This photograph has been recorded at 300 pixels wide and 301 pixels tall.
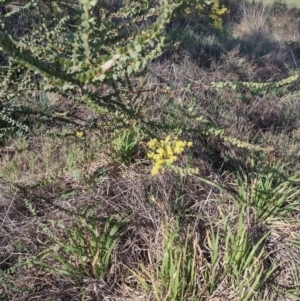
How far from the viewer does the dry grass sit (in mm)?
2000

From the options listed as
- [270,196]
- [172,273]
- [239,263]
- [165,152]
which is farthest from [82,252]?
[270,196]

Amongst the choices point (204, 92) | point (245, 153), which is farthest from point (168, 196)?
point (204, 92)

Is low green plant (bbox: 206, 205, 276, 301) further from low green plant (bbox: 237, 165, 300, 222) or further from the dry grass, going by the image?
low green plant (bbox: 237, 165, 300, 222)

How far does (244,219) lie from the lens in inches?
92.8

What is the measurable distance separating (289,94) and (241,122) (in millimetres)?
866

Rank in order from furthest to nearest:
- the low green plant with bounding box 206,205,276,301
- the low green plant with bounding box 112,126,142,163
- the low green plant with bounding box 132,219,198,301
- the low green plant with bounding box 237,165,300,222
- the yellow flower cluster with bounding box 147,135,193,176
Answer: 1. the low green plant with bounding box 112,126,142,163
2. the low green plant with bounding box 237,165,300,222
3. the low green plant with bounding box 206,205,276,301
4. the low green plant with bounding box 132,219,198,301
5. the yellow flower cluster with bounding box 147,135,193,176

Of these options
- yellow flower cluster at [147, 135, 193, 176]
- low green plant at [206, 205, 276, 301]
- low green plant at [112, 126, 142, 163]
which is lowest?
low green plant at [206, 205, 276, 301]

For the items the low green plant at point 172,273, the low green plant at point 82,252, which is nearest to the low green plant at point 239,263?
the low green plant at point 172,273

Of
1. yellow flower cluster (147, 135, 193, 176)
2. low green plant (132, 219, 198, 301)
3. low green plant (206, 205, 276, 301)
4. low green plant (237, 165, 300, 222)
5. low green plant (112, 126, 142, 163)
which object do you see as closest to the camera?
yellow flower cluster (147, 135, 193, 176)

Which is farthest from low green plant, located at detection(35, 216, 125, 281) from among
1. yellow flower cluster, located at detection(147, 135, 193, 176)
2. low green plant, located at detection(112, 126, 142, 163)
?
low green plant, located at detection(112, 126, 142, 163)

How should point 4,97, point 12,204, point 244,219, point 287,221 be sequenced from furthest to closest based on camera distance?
point 287,221 → point 244,219 → point 12,204 → point 4,97

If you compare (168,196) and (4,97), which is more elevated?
(4,97)

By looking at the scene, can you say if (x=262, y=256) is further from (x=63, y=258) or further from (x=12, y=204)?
(x=12, y=204)

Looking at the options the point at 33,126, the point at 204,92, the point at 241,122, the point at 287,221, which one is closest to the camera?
the point at 287,221
